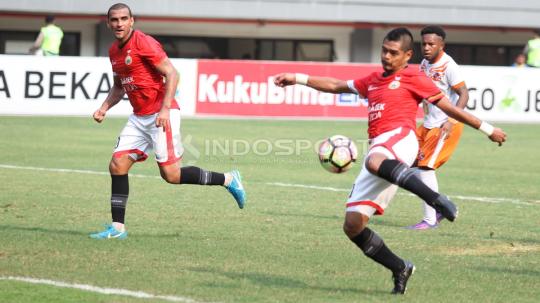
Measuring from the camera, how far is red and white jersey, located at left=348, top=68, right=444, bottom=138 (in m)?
8.06

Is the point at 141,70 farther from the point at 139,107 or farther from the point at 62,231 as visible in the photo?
the point at 62,231

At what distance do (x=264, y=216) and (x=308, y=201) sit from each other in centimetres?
167

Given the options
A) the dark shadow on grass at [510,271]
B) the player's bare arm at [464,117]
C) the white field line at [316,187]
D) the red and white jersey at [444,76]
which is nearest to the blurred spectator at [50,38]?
the white field line at [316,187]

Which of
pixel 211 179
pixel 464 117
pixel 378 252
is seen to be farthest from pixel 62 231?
pixel 464 117

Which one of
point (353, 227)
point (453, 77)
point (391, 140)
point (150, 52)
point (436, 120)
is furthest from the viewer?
point (436, 120)

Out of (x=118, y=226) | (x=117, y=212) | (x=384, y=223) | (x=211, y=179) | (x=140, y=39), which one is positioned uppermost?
(x=140, y=39)

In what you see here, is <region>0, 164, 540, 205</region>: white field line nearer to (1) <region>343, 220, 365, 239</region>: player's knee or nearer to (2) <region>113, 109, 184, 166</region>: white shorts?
(2) <region>113, 109, 184, 166</region>: white shorts

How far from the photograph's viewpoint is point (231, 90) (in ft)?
91.1

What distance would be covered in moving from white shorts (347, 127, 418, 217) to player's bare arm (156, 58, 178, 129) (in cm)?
242

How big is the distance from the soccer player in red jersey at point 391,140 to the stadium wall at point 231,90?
60.3ft

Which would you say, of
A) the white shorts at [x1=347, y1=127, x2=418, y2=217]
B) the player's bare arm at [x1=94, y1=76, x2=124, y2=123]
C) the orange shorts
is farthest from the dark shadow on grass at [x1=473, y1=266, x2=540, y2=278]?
the player's bare arm at [x1=94, y1=76, x2=124, y2=123]

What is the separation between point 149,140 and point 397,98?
305 cm

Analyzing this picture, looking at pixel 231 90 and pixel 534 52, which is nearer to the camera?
pixel 231 90

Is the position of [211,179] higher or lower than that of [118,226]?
higher
